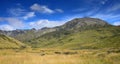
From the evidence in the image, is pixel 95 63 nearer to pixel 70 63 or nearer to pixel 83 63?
pixel 83 63

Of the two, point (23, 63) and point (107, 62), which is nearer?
point (23, 63)

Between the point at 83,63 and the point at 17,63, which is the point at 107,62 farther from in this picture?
the point at 17,63

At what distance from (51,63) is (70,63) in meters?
1.29

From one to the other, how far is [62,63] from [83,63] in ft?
4.66

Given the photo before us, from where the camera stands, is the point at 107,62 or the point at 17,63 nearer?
the point at 17,63

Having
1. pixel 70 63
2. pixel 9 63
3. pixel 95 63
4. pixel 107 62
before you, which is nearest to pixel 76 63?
pixel 70 63

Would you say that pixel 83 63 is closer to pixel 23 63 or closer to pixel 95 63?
pixel 95 63

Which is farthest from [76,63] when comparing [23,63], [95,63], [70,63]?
[23,63]

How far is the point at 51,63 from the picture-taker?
44.3 ft

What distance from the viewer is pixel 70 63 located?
13.4 metres

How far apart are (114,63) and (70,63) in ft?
9.87

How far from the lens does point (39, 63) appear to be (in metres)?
13.2

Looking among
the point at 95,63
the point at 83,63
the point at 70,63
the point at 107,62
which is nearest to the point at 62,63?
the point at 70,63

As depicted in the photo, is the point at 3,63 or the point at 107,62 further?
the point at 107,62
